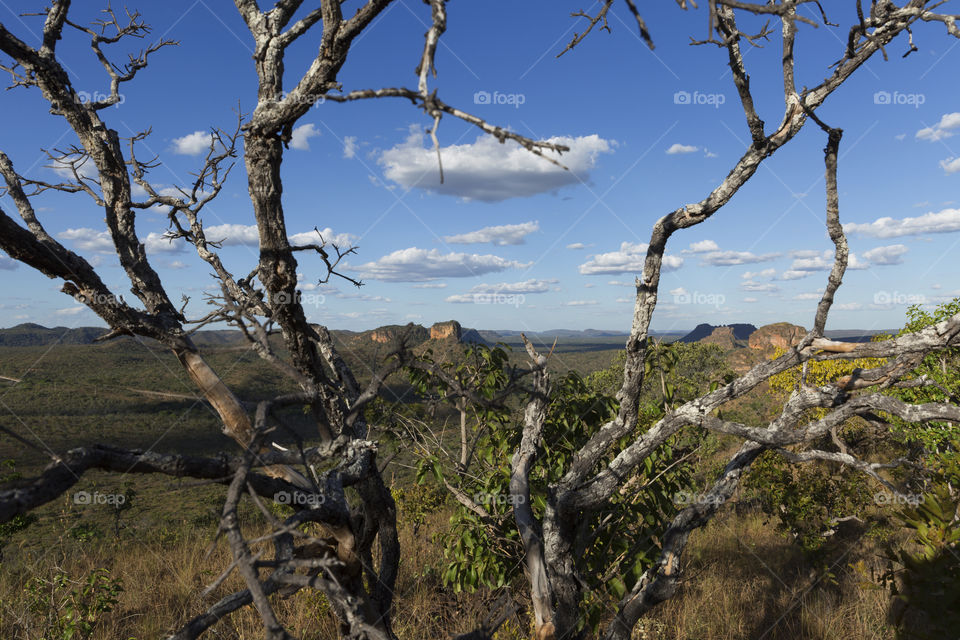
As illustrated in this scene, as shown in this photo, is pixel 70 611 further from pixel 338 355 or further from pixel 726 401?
pixel 726 401

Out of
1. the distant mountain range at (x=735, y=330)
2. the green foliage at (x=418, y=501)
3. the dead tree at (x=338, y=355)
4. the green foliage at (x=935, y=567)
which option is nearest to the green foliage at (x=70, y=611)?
the dead tree at (x=338, y=355)

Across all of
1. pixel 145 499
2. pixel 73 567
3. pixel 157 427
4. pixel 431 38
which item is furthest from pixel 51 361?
pixel 431 38

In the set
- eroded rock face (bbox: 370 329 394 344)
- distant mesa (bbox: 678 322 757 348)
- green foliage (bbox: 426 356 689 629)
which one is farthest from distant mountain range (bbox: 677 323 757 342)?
green foliage (bbox: 426 356 689 629)

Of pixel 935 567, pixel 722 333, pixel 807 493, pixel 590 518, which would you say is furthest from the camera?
pixel 722 333

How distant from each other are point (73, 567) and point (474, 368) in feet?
20.5

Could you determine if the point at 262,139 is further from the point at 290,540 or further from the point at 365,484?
the point at 365,484

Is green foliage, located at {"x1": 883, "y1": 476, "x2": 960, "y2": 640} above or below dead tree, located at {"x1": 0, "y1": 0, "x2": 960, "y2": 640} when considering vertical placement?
below

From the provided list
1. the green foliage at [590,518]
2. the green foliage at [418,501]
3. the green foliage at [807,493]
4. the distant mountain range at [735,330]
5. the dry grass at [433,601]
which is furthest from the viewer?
the distant mountain range at [735,330]

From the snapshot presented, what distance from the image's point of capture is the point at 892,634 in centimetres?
503

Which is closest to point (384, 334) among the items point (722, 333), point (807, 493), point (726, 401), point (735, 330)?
point (807, 493)

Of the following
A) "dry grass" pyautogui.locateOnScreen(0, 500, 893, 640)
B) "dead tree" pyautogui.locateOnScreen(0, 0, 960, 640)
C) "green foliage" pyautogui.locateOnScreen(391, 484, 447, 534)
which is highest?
"dead tree" pyautogui.locateOnScreen(0, 0, 960, 640)

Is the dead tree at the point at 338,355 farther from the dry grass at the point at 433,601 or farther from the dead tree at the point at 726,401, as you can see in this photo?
the dry grass at the point at 433,601

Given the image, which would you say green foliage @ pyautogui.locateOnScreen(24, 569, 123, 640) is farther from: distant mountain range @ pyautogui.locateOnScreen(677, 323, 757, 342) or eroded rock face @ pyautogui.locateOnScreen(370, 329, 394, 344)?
distant mountain range @ pyautogui.locateOnScreen(677, 323, 757, 342)

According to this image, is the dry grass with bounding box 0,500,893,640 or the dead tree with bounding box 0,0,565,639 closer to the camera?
the dead tree with bounding box 0,0,565,639
